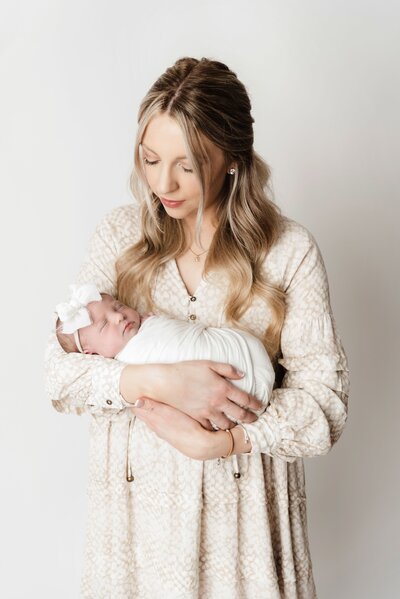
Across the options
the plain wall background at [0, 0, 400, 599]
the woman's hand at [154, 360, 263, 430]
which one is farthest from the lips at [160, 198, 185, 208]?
the plain wall background at [0, 0, 400, 599]

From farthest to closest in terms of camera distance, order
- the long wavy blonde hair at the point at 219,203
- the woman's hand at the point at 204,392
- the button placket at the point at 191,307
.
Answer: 1. the button placket at the point at 191,307
2. the long wavy blonde hair at the point at 219,203
3. the woman's hand at the point at 204,392

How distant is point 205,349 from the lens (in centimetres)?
207

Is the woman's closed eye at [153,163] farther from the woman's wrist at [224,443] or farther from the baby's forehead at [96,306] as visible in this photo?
the woman's wrist at [224,443]

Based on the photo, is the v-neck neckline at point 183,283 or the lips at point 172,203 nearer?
the lips at point 172,203

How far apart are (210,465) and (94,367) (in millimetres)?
398

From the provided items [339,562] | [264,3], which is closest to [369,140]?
[264,3]

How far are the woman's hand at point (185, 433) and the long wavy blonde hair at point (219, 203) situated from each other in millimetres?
308

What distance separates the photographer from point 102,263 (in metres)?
2.35

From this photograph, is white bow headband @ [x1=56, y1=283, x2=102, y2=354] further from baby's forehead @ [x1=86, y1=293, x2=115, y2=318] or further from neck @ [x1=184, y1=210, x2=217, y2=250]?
neck @ [x1=184, y1=210, x2=217, y2=250]

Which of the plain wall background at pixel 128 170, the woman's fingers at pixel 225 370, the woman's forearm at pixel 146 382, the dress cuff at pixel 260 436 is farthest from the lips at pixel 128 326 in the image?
the plain wall background at pixel 128 170

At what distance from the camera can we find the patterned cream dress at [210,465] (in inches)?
84.3

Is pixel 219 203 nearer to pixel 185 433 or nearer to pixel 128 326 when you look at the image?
pixel 128 326

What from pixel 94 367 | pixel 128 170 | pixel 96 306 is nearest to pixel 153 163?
pixel 96 306

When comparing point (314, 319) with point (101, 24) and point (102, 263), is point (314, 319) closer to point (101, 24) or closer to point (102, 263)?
point (102, 263)
